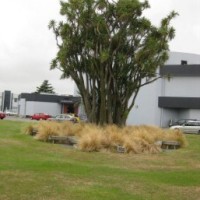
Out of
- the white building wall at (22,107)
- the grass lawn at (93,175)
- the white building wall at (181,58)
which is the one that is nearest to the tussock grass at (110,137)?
the grass lawn at (93,175)

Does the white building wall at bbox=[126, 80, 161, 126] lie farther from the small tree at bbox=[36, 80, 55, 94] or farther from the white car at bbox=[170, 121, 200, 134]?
the small tree at bbox=[36, 80, 55, 94]

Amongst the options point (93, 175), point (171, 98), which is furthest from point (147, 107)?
point (93, 175)

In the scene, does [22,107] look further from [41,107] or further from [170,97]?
[170,97]

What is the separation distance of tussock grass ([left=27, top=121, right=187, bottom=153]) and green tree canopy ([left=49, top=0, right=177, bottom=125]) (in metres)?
2.52

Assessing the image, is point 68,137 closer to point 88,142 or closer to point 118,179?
point 88,142

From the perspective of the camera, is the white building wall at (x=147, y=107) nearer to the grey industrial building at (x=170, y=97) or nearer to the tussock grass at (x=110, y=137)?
the grey industrial building at (x=170, y=97)

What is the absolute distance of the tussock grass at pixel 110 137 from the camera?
18344 mm

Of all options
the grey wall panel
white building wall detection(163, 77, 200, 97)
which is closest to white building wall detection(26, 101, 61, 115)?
the grey wall panel

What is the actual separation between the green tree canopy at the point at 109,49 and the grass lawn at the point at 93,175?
6.95m

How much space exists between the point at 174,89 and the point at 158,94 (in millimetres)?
2081

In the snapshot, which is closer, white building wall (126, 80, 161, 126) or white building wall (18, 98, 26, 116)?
white building wall (126, 80, 161, 126)

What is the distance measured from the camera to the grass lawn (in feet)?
30.9

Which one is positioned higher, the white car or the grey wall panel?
the grey wall panel

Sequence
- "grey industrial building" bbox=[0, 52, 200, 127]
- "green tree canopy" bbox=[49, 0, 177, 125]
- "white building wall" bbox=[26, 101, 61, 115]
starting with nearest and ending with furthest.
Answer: "green tree canopy" bbox=[49, 0, 177, 125] < "grey industrial building" bbox=[0, 52, 200, 127] < "white building wall" bbox=[26, 101, 61, 115]
